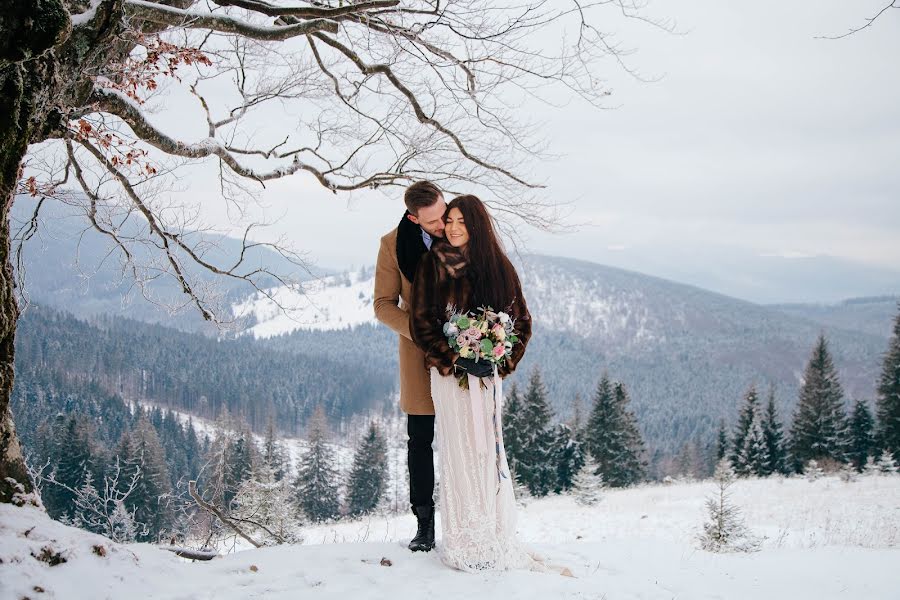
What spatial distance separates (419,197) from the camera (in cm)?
362

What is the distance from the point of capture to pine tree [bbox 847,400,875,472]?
30344 mm

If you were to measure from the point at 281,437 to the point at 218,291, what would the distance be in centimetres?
11237

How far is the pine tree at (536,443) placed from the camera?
31531 millimetres

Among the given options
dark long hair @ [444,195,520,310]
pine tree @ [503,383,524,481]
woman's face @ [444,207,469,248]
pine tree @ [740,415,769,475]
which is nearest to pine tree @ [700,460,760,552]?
dark long hair @ [444,195,520,310]

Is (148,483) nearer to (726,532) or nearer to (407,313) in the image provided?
(726,532)

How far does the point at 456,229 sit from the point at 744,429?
118 feet

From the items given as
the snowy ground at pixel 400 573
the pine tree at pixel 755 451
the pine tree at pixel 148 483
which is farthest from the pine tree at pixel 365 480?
the snowy ground at pixel 400 573

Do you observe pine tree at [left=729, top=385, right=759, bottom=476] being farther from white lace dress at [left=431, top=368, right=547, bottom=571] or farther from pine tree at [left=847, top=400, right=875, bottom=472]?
white lace dress at [left=431, top=368, right=547, bottom=571]

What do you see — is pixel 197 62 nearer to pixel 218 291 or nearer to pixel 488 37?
pixel 218 291

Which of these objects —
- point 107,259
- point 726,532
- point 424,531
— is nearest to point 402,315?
point 424,531

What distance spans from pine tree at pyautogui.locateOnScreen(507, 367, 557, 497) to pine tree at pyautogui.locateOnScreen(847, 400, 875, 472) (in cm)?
1606

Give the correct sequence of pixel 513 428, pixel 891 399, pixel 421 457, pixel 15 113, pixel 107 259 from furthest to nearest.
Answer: pixel 513 428, pixel 891 399, pixel 107 259, pixel 421 457, pixel 15 113

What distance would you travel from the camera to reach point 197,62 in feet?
17.3

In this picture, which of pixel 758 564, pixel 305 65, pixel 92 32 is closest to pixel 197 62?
pixel 305 65
